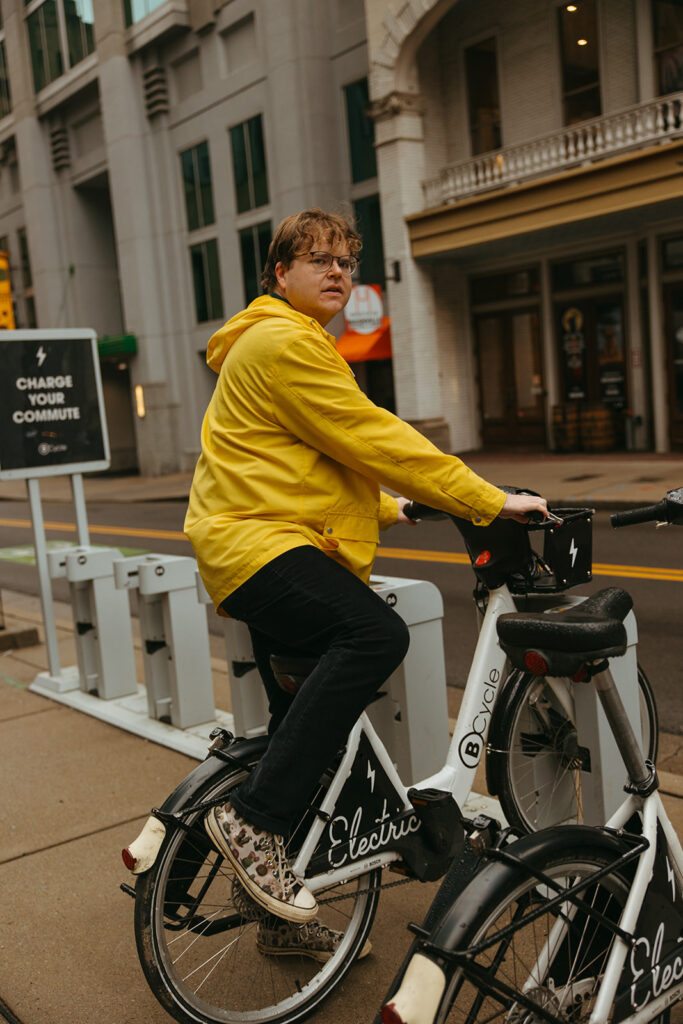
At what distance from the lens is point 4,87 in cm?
3478

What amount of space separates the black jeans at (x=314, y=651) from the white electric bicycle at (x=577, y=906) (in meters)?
0.53

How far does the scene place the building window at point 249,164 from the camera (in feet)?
81.9

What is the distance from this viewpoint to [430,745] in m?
3.68

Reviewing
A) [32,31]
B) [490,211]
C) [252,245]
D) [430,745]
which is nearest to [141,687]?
[430,745]

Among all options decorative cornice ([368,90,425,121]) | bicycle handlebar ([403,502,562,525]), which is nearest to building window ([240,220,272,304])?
decorative cornice ([368,90,425,121])

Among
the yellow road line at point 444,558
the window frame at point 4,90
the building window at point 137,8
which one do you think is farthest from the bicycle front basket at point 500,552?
the window frame at point 4,90

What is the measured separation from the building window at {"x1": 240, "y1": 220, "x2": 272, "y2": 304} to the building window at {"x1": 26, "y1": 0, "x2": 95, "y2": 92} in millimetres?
9041

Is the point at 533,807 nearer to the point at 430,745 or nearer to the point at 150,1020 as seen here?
the point at 430,745

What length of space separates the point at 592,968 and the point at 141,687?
444cm

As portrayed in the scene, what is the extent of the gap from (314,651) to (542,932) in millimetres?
925

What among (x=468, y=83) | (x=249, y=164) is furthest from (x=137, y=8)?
(x=468, y=83)

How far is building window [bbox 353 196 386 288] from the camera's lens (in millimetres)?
22656

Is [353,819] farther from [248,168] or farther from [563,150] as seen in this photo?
[248,168]

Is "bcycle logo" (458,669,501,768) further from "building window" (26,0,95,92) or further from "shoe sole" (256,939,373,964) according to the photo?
"building window" (26,0,95,92)
